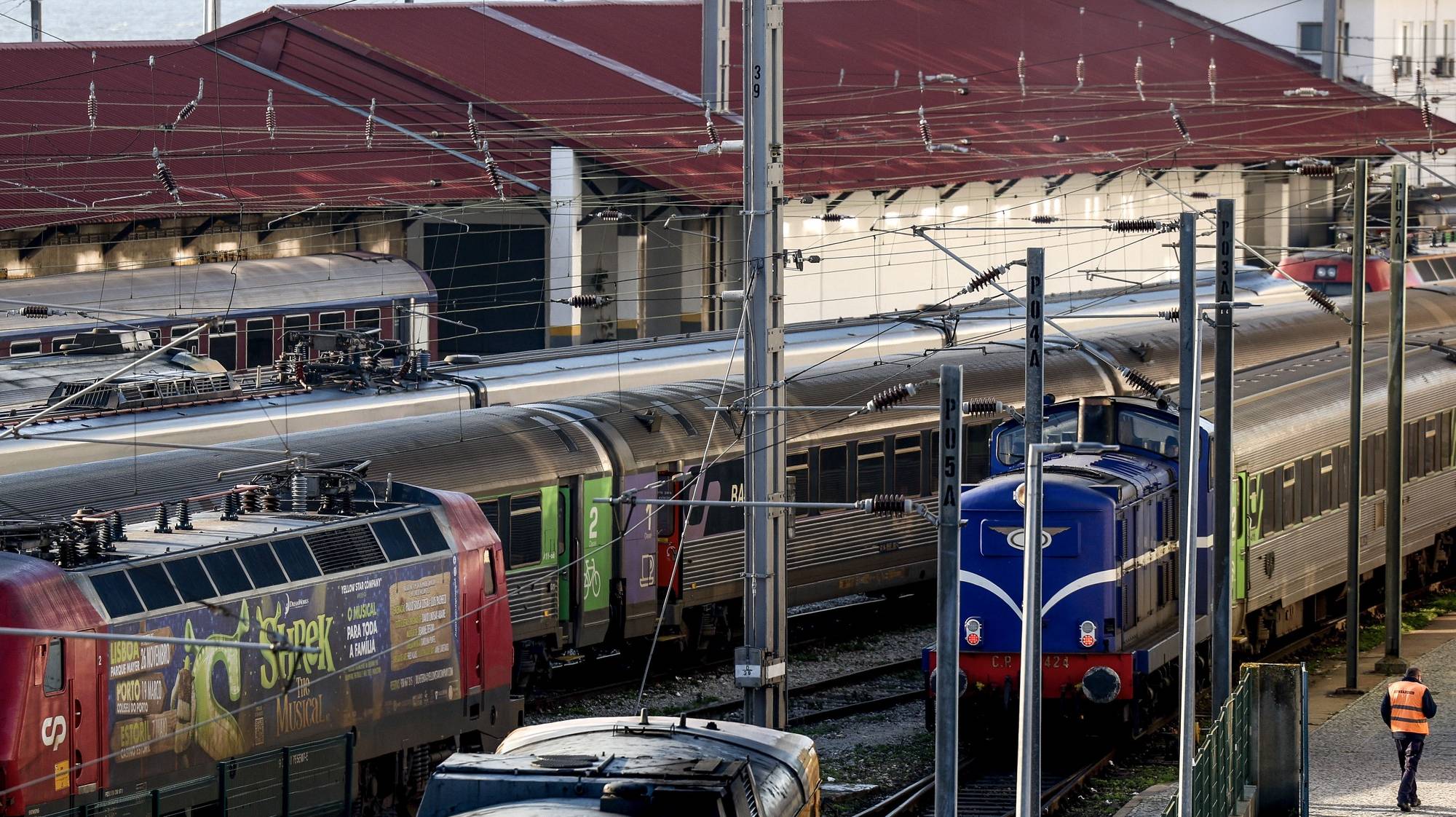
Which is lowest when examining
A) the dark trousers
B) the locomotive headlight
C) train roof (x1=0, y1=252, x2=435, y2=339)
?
the dark trousers

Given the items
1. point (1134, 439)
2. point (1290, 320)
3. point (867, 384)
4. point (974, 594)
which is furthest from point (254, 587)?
point (1290, 320)

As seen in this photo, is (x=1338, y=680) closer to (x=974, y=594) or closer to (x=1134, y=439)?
(x=1134, y=439)

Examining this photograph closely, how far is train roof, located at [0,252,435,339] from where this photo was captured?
32344 millimetres

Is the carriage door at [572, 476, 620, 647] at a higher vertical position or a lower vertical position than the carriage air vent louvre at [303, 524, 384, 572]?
lower

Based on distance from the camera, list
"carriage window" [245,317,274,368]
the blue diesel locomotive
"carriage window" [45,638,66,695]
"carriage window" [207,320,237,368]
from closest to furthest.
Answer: "carriage window" [45,638,66,695]
the blue diesel locomotive
"carriage window" [207,320,237,368]
"carriage window" [245,317,274,368]

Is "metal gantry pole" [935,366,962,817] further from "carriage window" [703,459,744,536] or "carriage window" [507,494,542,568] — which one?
"carriage window" [703,459,744,536]

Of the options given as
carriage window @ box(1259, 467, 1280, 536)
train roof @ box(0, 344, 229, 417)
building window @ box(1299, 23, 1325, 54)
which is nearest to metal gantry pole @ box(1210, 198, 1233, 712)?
carriage window @ box(1259, 467, 1280, 536)

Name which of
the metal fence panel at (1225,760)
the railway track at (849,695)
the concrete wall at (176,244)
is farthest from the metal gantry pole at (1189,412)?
the concrete wall at (176,244)

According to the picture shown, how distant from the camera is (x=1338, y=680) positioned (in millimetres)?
27359

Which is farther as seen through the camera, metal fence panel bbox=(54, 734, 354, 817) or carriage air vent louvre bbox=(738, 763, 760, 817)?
metal fence panel bbox=(54, 734, 354, 817)

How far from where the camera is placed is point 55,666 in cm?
1445

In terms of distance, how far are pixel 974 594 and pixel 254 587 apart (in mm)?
7642

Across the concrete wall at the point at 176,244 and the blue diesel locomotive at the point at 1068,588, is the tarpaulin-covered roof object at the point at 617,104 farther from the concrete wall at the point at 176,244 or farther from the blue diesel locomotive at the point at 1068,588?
the blue diesel locomotive at the point at 1068,588

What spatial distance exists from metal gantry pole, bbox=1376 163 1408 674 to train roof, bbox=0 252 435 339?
54.7 ft
